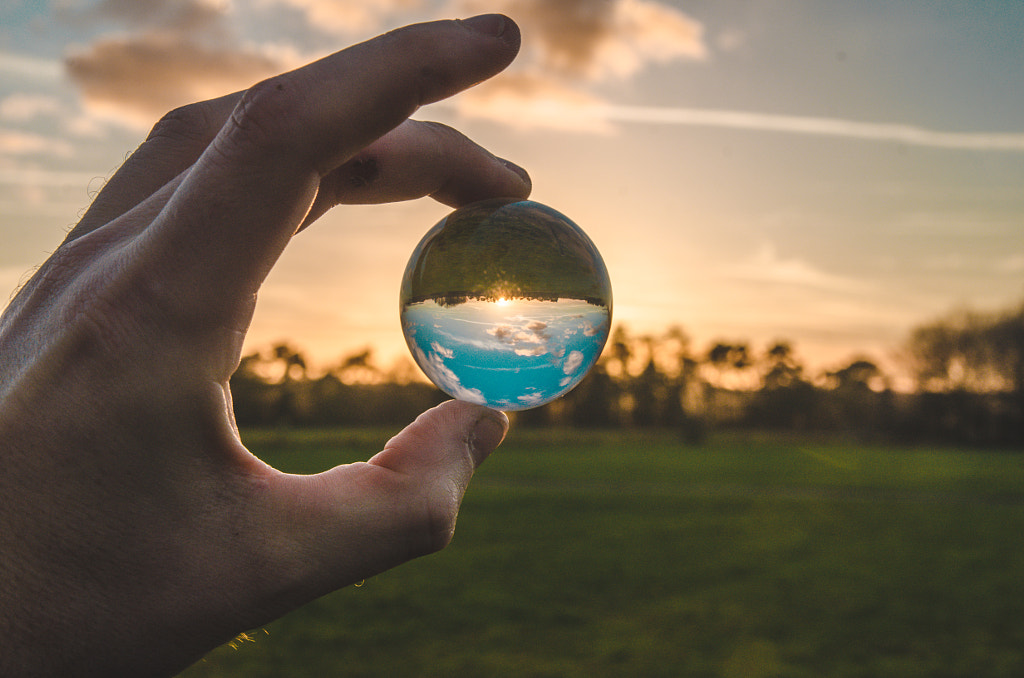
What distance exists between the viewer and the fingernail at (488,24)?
2.48 m

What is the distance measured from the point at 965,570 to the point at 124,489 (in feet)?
64.4

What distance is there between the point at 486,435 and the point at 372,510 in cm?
60

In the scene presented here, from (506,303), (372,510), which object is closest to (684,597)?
(506,303)

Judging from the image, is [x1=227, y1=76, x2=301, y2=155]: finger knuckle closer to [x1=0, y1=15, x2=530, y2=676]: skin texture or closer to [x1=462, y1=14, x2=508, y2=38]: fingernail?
[x1=0, y1=15, x2=530, y2=676]: skin texture

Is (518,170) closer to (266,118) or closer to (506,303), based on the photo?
(506,303)

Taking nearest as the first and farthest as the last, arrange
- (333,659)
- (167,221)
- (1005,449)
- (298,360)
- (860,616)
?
(167,221), (333,659), (860,616), (1005,449), (298,360)

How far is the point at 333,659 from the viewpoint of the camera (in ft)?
35.6

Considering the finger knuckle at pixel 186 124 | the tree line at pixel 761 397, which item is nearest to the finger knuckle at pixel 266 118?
the finger knuckle at pixel 186 124

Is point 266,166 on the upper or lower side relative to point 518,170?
lower

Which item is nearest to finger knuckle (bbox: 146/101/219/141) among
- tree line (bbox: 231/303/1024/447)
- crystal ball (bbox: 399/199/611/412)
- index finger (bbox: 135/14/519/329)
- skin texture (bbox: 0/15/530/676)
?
skin texture (bbox: 0/15/530/676)

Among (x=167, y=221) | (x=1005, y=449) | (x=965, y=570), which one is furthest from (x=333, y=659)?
(x=1005, y=449)

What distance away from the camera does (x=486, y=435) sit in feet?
9.46

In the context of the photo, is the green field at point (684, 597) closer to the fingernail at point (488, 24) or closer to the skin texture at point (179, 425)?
the skin texture at point (179, 425)

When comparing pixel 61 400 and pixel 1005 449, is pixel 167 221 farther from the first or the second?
pixel 1005 449
